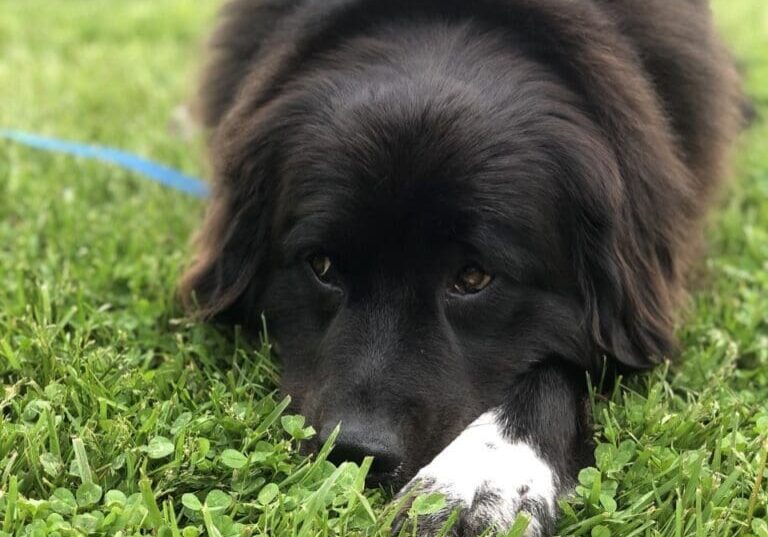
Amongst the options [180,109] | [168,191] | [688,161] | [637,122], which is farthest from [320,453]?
[180,109]

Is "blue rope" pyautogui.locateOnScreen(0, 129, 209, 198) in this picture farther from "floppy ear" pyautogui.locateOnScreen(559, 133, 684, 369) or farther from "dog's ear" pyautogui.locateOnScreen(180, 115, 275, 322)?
"floppy ear" pyautogui.locateOnScreen(559, 133, 684, 369)

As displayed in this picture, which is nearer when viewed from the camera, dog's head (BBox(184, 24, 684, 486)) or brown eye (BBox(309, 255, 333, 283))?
dog's head (BBox(184, 24, 684, 486))

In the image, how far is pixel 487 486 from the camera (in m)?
2.00

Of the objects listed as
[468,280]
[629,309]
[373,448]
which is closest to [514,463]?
[373,448]

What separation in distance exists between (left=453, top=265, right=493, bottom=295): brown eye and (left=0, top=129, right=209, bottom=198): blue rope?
1.87m

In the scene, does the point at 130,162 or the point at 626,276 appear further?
the point at 130,162

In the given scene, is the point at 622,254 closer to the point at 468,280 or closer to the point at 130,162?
the point at 468,280

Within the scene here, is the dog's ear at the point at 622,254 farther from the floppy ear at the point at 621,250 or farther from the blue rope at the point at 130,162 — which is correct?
the blue rope at the point at 130,162

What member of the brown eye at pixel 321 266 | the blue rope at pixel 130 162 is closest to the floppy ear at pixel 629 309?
the brown eye at pixel 321 266

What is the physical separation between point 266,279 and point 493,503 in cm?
104

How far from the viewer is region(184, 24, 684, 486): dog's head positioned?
A: 87.3 inches

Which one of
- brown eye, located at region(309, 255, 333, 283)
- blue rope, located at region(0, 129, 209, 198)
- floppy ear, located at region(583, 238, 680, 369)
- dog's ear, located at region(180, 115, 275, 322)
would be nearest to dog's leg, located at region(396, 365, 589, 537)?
floppy ear, located at region(583, 238, 680, 369)

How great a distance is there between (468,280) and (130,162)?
2218mm

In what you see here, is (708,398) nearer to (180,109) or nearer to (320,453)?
(320,453)
